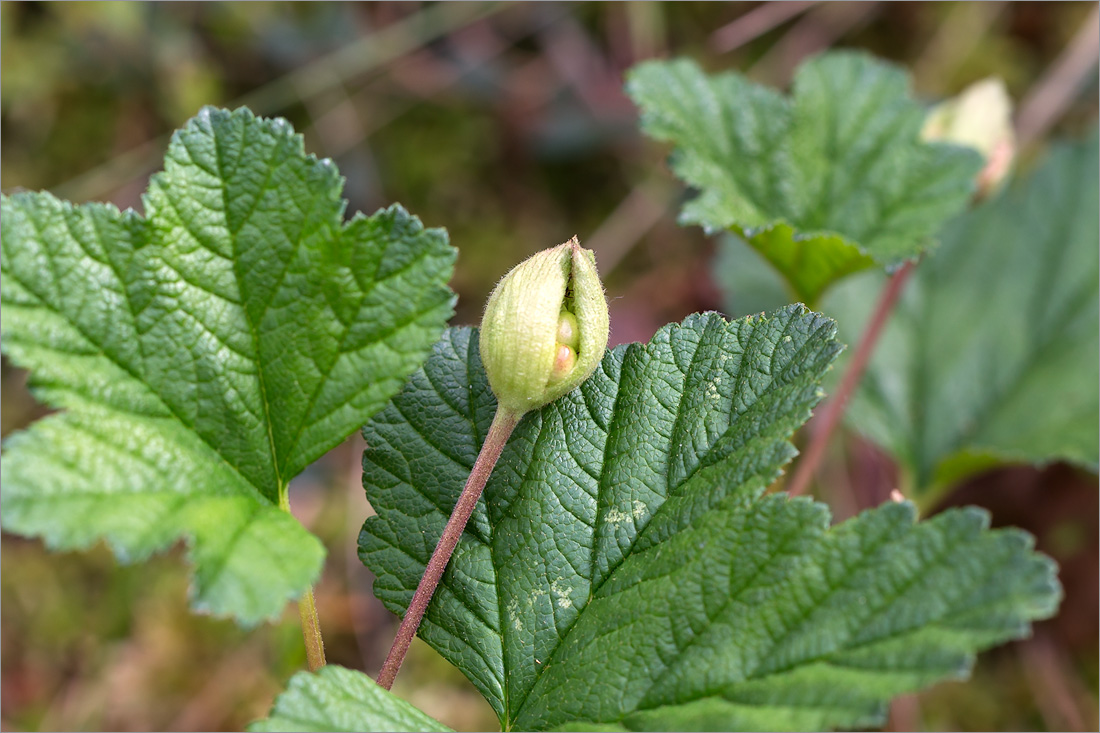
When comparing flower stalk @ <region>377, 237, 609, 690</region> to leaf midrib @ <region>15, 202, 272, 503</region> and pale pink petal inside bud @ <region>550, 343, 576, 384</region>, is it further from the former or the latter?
leaf midrib @ <region>15, 202, 272, 503</region>

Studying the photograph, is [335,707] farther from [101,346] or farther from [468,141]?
[468,141]

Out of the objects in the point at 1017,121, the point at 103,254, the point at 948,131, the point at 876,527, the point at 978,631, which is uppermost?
the point at 1017,121

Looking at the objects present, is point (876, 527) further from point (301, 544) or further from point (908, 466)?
point (908, 466)

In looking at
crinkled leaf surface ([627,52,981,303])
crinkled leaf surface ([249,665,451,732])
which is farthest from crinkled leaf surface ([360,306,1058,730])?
crinkled leaf surface ([627,52,981,303])

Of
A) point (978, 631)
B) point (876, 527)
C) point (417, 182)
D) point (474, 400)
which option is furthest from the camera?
point (417, 182)

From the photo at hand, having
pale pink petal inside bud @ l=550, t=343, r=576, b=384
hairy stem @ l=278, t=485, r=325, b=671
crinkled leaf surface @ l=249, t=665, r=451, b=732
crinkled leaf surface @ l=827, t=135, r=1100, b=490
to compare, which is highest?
crinkled leaf surface @ l=827, t=135, r=1100, b=490

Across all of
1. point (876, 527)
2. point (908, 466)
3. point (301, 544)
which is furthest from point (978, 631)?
point (908, 466)

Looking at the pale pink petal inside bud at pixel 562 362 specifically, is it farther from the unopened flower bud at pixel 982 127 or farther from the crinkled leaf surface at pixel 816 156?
the unopened flower bud at pixel 982 127
